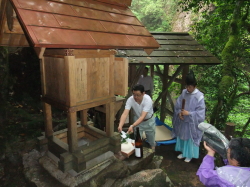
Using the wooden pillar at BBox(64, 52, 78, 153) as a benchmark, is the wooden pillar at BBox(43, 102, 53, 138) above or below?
below

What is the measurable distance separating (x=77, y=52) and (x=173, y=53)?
4117 millimetres

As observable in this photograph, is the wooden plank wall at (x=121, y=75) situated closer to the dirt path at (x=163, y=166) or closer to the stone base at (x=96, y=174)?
the stone base at (x=96, y=174)

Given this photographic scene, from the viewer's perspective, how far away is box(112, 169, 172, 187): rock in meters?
3.18

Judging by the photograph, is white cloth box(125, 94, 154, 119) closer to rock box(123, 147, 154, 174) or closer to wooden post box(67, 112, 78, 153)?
rock box(123, 147, 154, 174)

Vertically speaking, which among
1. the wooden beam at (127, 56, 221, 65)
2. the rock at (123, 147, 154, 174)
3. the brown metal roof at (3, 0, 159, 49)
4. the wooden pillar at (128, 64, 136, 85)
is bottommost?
the rock at (123, 147, 154, 174)

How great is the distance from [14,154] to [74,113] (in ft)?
6.84

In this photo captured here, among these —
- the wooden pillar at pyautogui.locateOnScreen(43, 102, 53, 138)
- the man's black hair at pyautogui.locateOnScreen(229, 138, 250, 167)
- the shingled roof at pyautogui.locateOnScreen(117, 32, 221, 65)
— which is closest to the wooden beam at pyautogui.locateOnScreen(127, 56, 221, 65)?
the shingled roof at pyautogui.locateOnScreen(117, 32, 221, 65)

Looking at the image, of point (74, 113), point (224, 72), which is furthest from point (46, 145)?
point (224, 72)

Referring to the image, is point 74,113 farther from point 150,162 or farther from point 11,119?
point 11,119

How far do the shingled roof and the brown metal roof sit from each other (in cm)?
188

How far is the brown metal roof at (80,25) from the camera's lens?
203 cm

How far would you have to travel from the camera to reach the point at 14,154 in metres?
3.75

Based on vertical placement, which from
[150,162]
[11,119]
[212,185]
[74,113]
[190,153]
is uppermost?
[74,113]

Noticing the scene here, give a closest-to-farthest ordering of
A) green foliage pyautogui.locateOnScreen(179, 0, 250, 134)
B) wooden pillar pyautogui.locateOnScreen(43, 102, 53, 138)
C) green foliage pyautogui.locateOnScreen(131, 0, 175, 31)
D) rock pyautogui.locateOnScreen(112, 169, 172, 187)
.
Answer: rock pyautogui.locateOnScreen(112, 169, 172, 187) → wooden pillar pyautogui.locateOnScreen(43, 102, 53, 138) → green foliage pyautogui.locateOnScreen(179, 0, 250, 134) → green foliage pyautogui.locateOnScreen(131, 0, 175, 31)
